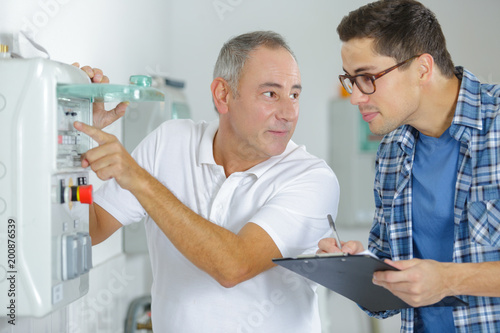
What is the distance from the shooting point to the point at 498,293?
1.20 metres

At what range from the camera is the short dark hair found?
1401 mm

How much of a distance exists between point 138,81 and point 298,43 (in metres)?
2.71

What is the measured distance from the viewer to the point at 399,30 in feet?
4.65

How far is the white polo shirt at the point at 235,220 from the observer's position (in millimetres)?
1433

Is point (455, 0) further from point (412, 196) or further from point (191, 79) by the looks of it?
point (412, 196)

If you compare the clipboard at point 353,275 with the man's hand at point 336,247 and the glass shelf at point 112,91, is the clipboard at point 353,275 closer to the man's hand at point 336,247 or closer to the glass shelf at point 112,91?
the man's hand at point 336,247

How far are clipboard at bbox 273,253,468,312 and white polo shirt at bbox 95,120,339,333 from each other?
0.59 feet

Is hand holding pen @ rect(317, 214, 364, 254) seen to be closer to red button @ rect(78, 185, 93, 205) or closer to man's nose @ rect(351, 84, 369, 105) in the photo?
man's nose @ rect(351, 84, 369, 105)

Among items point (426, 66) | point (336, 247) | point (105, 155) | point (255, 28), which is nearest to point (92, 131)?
point (105, 155)

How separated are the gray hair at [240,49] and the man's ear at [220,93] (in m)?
0.02

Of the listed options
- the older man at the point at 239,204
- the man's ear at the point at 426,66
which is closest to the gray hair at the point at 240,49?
the older man at the point at 239,204

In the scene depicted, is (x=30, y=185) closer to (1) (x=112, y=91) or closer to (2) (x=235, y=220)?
(1) (x=112, y=91)

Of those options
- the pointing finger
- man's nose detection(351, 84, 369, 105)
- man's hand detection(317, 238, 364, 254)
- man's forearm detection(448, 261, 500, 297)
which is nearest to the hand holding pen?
man's hand detection(317, 238, 364, 254)

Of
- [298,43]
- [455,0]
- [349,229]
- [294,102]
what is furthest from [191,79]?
[294,102]
